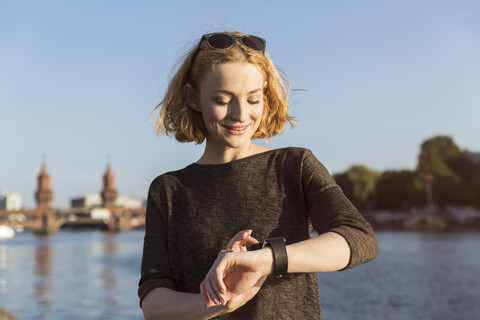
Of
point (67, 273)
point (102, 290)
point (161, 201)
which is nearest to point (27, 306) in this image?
point (102, 290)

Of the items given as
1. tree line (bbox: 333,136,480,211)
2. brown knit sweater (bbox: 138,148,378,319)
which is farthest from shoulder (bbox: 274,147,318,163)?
tree line (bbox: 333,136,480,211)

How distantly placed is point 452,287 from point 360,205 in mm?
49911

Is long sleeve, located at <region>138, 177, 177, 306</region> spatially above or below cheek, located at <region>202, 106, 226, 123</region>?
below

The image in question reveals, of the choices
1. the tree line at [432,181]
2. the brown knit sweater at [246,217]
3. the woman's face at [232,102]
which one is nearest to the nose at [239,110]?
the woman's face at [232,102]

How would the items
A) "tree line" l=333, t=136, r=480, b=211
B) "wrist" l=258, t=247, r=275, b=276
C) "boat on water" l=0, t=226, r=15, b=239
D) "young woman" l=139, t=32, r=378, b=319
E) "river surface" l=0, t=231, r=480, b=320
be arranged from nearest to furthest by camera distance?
"wrist" l=258, t=247, r=275, b=276 < "young woman" l=139, t=32, r=378, b=319 < "river surface" l=0, t=231, r=480, b=320 < "tree line" l=333, t=136, r=480, b=211 < "boat on water" l=0, t=226, r=15, b=239

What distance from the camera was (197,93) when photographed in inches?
70.0

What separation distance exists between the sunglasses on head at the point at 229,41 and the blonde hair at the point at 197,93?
1 cm

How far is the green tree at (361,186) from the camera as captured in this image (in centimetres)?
6988

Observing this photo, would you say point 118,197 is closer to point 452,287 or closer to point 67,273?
point 67,273

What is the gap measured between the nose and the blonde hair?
115 millimetres

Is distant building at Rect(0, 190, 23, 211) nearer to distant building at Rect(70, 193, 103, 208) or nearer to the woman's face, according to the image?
distant building at Rect(70, 193, 103, 208)

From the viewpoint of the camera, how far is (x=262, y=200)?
5.41ft

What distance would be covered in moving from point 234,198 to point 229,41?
17.4 inches

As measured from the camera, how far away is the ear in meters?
1.80
